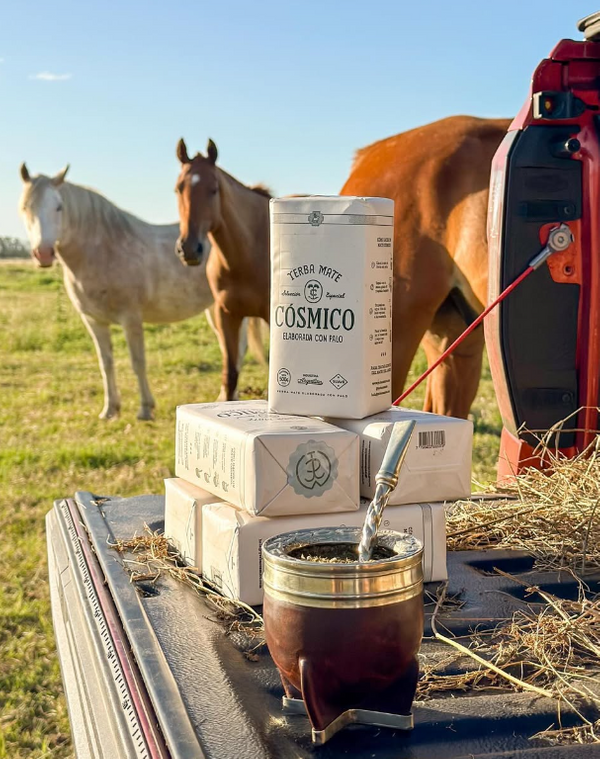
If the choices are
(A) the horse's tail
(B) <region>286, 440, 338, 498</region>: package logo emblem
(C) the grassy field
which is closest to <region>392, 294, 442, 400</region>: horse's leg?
(C) the grassy field

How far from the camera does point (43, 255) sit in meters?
6.50

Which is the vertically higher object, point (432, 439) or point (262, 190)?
point (262, 190)

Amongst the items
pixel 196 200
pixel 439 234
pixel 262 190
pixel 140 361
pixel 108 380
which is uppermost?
pixel 262 190

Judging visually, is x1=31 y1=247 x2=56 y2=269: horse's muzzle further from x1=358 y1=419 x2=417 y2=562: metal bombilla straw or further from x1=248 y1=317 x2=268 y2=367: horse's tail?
x1=358 y1=419 x2=417 y2=562: metal bombilla straw

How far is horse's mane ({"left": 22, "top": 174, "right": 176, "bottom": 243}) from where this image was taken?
21.5 ft

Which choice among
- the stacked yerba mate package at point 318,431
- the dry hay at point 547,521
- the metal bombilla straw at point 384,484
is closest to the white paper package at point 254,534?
the stacked yerba mate package at point 318,431

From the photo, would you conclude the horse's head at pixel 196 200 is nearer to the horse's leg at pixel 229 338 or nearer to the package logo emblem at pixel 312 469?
the horse's leg at pixel 229 338

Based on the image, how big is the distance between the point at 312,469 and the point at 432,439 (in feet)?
0.83

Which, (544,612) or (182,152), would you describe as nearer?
(544,612)

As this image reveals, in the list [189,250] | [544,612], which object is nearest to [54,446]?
[189,250]

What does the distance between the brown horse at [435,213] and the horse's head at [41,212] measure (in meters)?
3.68

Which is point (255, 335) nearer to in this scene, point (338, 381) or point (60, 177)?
point (60, 177)

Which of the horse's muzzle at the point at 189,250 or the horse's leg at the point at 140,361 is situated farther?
the horse's leg at the point at 140,361

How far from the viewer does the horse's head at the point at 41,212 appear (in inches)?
256
